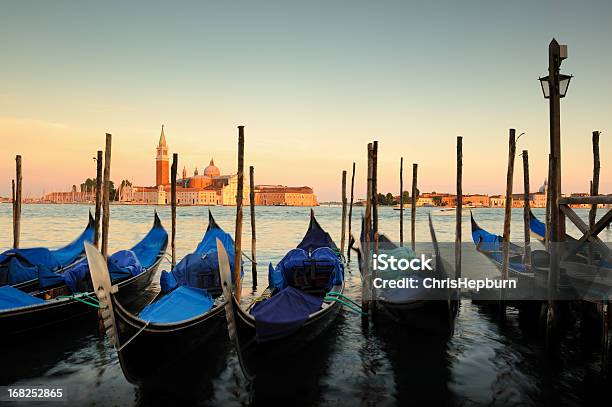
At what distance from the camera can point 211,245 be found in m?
9.64

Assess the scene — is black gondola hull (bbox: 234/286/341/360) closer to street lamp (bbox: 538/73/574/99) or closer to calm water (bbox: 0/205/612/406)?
calm water (bbox: 0/205/612/406)

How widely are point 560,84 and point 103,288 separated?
5.59m

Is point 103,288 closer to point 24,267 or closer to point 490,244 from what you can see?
point 24,267

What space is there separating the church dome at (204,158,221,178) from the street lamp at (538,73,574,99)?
116 m

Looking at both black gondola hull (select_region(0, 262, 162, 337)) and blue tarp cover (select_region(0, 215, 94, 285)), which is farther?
blue tarp cover (select_region(0, 215, 94, 285))

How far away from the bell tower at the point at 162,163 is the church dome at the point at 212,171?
12.0m

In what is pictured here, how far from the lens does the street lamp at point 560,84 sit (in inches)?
220

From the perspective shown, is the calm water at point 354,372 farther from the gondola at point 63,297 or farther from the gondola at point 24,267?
the gondola at point 24,267

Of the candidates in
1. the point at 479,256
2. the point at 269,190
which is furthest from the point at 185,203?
the point at 479,256

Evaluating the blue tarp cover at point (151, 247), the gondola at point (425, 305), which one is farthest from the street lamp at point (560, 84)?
the blue tarp cover at point (151, 247)

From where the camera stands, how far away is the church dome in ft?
392

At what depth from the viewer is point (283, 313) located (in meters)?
5.25

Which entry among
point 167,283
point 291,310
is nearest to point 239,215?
point 167,283

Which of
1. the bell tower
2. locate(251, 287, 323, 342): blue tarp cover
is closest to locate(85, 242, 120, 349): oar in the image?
locate(251, 287, 323, 342): blue tarp cover
